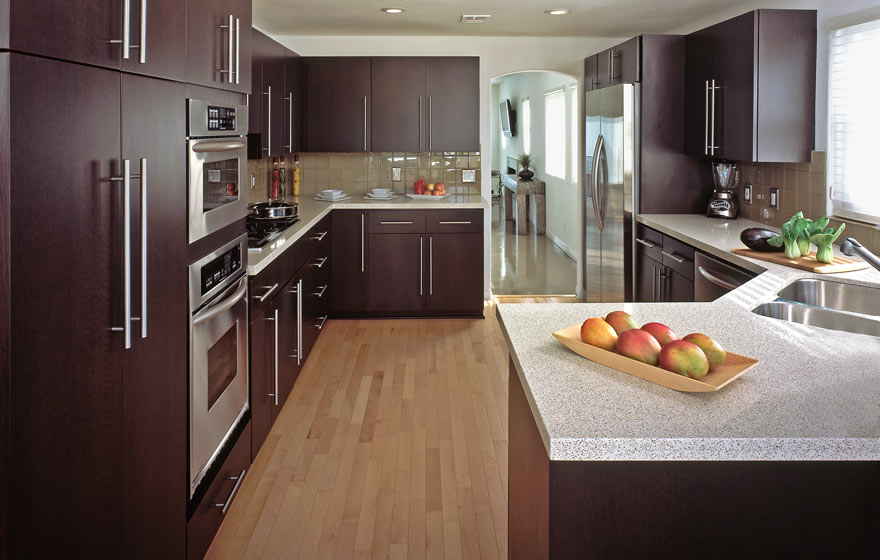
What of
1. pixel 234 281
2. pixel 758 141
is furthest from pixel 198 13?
pixel 758 141

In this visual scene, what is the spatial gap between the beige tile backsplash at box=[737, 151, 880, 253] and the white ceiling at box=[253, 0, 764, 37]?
46.3 inches

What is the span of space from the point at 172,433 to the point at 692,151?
4242 mm

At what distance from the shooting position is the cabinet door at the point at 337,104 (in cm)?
611

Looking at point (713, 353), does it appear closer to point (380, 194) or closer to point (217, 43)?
point (217, 43)

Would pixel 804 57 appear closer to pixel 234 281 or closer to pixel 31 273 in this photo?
pixel 234 281

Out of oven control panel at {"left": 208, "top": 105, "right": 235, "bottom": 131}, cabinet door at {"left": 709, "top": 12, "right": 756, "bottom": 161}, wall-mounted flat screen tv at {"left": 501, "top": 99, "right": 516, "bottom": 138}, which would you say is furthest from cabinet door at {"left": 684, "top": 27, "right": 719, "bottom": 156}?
wall-mounted flat screen tv at {"left": 501, "top": 99, "right": 516, "bottom": 138}

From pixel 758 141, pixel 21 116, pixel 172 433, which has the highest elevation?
pixel 758 141

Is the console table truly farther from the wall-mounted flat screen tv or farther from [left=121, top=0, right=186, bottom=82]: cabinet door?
[left=121, top=0, right=186, bottom=82]: cabinet door

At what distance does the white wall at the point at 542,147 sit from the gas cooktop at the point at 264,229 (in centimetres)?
325

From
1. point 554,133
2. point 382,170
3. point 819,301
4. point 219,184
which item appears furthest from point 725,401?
point 554,133

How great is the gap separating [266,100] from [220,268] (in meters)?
2.53

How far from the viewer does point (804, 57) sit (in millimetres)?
4238

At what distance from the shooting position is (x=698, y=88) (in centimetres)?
504

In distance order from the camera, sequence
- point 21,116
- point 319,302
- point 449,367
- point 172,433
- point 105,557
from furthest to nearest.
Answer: point 319,302, point 449,367, point 172,433, point 105,557, point 21,116
